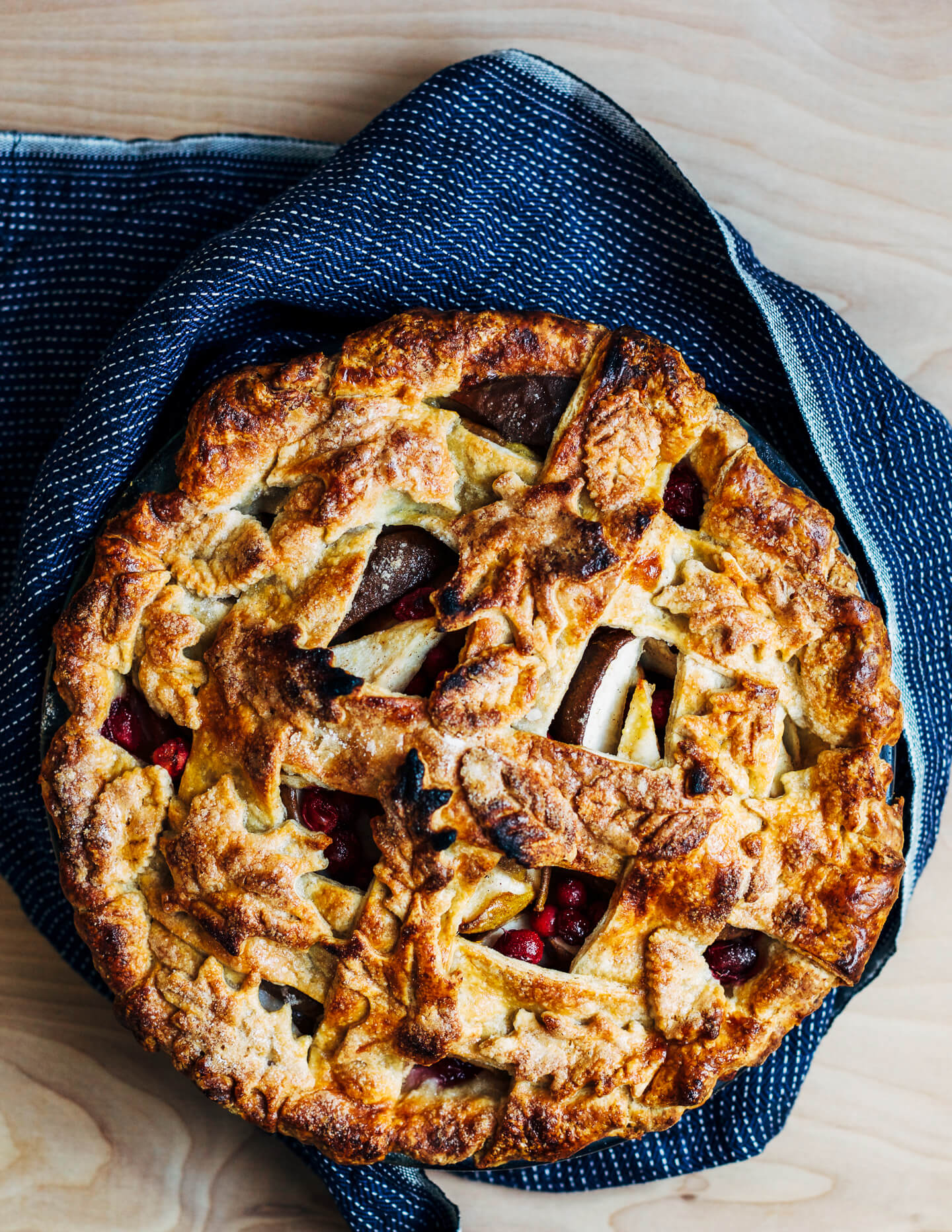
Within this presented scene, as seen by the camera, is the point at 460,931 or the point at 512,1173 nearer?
the point at 460,931

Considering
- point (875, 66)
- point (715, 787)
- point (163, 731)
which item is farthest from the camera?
point (875, 66)

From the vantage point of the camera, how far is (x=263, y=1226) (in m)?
2.50

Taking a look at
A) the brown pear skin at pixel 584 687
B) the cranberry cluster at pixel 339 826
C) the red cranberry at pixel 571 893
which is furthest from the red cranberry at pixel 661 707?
the cranberry cluster at pixel 339 826

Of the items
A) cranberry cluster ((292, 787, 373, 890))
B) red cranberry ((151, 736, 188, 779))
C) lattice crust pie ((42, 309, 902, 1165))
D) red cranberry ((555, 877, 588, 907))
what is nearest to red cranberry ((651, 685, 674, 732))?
lattice crust pie ((42, 309, 902, 1165))

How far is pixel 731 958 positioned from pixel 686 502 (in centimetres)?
82

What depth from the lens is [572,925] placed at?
188 cm

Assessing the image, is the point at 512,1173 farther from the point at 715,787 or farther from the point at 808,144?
the point at 808,144

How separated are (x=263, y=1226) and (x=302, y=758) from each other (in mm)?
1366

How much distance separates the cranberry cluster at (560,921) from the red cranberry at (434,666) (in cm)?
40

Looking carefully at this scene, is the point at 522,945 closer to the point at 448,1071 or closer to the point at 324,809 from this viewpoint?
the point at 448,1071

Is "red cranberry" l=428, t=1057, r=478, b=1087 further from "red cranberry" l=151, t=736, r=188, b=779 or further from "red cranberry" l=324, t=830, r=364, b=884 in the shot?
"red cranberry" l=151, t=736, r=188, b=779

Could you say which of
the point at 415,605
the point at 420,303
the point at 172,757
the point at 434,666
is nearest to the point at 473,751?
the point at 434,666

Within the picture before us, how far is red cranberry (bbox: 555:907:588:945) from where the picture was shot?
1881 millimetres

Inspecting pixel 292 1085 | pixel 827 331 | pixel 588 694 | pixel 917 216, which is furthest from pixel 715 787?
pixel 917 216
